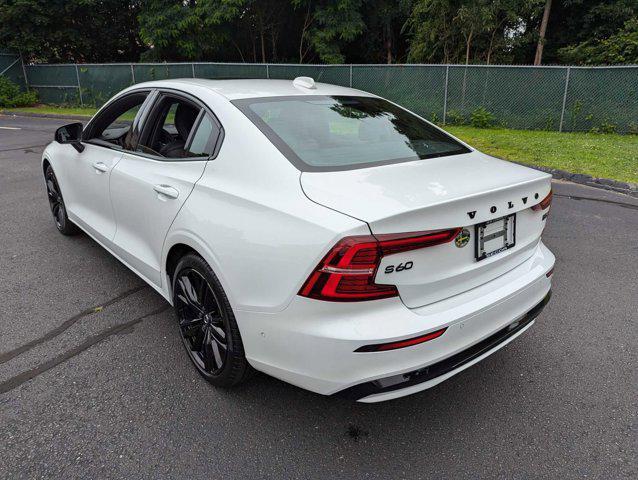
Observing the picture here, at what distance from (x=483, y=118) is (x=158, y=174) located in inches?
473

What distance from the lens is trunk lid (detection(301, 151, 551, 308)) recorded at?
6.36ft

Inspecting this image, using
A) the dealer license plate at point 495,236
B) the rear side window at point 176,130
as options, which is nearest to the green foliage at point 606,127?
the dealer license plate at point 495,236

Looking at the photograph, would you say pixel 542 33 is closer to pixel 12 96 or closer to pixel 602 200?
pixel 602 200

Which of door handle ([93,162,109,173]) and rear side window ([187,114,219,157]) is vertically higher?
rear side window ([187,114,219,157])

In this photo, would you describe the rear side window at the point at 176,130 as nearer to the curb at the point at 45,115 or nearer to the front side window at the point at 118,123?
the front side window at the point at 118,123

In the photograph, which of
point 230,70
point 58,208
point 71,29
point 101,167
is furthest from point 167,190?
point 71,29

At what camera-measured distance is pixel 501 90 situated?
13.0m

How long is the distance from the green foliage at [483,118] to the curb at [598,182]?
17.9 feet

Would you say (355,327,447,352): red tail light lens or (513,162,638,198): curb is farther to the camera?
(513,162,638,198): curb

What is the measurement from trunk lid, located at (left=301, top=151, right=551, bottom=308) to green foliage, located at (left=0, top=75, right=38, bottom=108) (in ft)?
73.7

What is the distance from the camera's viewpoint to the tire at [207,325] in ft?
7.80

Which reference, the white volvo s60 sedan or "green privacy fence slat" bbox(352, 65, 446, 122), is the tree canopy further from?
the white volvo s60 sedan

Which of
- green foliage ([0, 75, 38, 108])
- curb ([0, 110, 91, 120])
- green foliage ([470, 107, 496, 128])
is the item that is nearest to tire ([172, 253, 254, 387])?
green foliage ([470, 107, 496, 128])

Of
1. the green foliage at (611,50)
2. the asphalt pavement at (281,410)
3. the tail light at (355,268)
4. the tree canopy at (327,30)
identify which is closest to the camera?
the tail light at (355,268)
